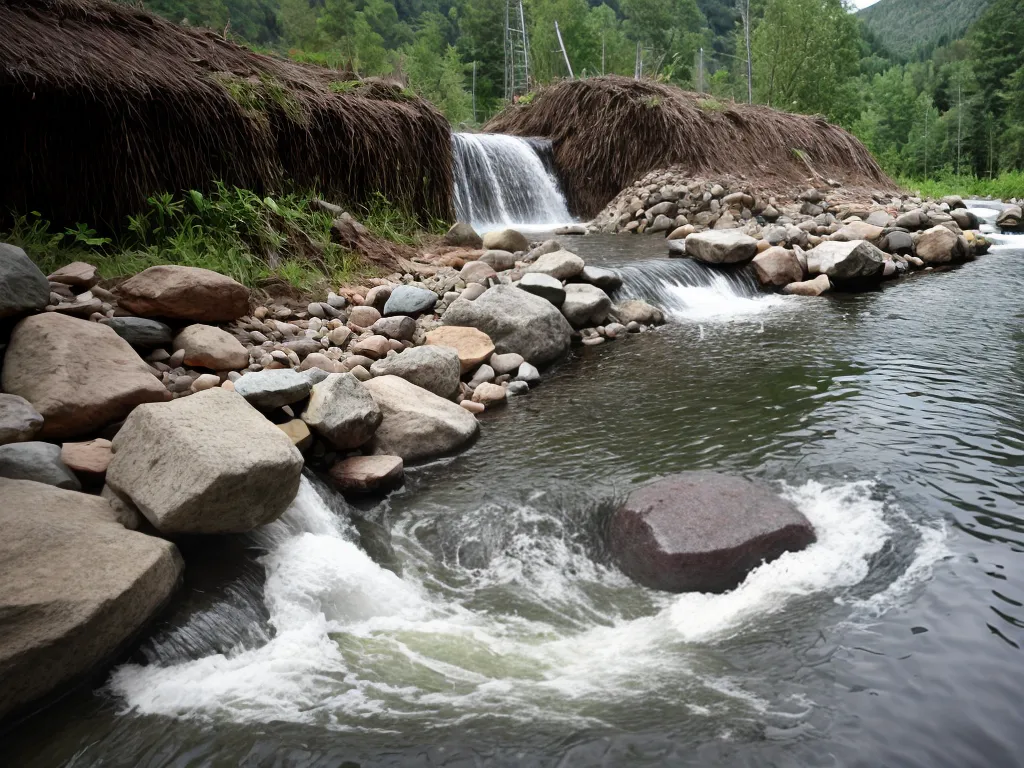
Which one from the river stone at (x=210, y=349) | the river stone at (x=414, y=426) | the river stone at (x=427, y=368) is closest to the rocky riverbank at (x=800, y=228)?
the river stone at (x=427, y=368)

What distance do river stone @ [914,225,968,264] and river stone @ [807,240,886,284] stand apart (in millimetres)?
1823

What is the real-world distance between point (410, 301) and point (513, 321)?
0.98 metres

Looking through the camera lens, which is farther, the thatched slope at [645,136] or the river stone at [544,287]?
the thatched slope at [645,136]

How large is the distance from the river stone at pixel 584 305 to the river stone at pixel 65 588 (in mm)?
4884

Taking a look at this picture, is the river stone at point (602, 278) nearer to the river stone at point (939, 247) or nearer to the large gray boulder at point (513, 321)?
the large gray boulder at point (513, 321)

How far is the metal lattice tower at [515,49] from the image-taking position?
109ft

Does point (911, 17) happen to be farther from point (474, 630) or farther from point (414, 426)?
point (474, 630)

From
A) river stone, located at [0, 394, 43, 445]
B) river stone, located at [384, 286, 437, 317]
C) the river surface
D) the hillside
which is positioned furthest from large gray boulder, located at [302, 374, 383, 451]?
the hillside

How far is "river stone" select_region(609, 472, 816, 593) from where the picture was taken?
314 cm

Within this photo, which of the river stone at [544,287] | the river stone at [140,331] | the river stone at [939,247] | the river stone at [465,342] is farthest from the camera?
the river stone at [939,247]

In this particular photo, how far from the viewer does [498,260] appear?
805cm

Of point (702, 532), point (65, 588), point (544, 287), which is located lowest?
point (702, 532)

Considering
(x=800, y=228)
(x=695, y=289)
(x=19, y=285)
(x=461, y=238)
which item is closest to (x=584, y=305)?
(x=695, y=289)

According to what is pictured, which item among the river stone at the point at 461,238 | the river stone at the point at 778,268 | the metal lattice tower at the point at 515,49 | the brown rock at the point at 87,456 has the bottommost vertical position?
the river stone at the point at 778,268
